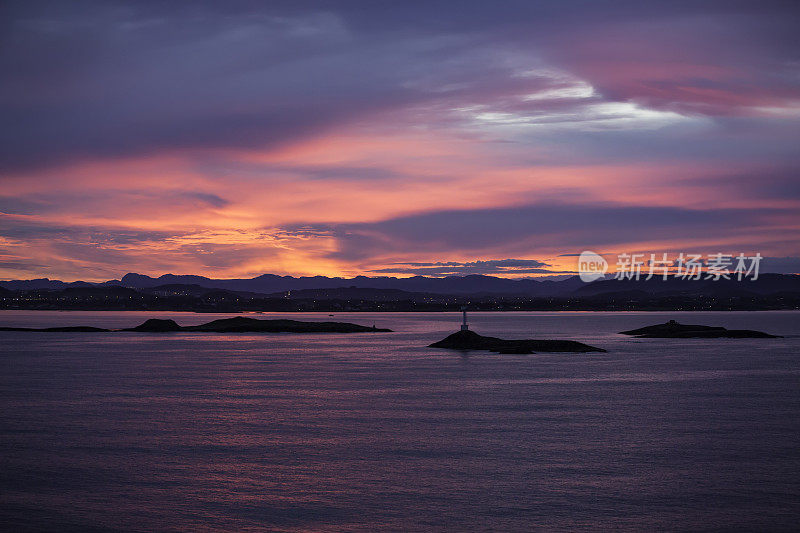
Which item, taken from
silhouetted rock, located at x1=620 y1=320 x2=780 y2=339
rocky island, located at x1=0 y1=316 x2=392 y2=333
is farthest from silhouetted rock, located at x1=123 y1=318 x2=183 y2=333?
silhouetted rock, located at x1=620 y1=320 x2=780 y2=339

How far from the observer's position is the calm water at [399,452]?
16203mm

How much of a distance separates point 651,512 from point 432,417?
15.0 metres

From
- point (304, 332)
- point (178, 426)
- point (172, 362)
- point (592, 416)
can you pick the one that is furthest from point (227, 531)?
point (304, 332)

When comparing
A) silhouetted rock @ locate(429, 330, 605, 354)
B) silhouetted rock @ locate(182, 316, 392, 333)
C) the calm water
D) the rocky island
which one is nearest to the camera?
the calm water

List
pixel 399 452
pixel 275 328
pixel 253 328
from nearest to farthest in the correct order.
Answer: pixel 399 452 < pixel 275 328 < pixel 253 328

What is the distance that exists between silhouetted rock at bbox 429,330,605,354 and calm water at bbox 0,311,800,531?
2371cm

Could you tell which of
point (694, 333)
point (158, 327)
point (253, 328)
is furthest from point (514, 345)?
point (158, 327)

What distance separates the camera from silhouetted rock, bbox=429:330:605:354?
240ft

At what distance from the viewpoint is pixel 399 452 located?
2311 centimetres

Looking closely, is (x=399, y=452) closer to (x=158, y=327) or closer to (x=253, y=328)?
(x=253, y=328)

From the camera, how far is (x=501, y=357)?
220 ft

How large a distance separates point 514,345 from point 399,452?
2094 inches

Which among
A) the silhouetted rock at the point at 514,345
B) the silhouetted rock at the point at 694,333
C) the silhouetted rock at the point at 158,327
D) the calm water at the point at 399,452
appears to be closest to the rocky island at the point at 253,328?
the silhouetted rock at the point at 158,327

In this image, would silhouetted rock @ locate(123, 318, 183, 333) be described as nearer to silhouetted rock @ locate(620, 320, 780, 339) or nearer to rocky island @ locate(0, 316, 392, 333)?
rocky island @ locate(0, 316, 392, 333)
